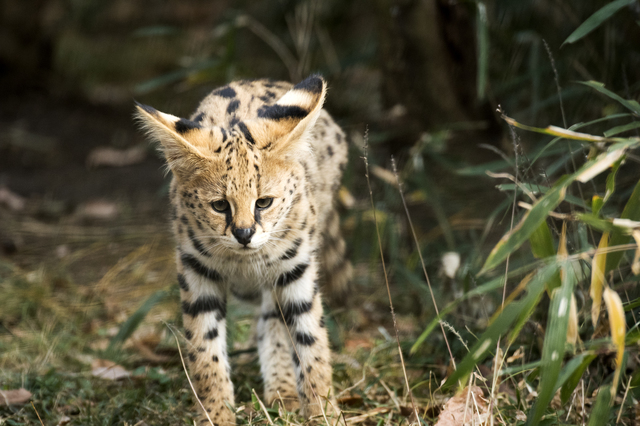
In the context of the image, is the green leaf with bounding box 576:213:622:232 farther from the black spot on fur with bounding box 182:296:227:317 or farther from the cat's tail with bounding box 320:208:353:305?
the cat's tail with bounding box 320:208:353:305

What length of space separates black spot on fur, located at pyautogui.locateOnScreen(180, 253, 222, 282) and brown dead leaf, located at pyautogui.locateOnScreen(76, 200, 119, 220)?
3039 mm

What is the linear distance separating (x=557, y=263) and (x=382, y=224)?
2631 millimetres

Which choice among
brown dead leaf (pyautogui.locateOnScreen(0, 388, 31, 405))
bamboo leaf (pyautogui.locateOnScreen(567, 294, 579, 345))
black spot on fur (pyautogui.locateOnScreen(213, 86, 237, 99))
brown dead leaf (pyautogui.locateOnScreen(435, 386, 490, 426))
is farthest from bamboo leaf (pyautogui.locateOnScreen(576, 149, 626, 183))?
brown dead leaf (pyautogui.locateOnScreen(0, 388, 31, 405))

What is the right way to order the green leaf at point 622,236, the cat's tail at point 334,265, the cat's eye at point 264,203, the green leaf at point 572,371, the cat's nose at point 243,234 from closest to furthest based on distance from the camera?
the green leaf at point 572,371 → the green leaf at point 622,236 → the cat's nose at point 243,234 → the cat's eye at point 264,203 → the cat's tail at point 334,265

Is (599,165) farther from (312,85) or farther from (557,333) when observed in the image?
(312,85)

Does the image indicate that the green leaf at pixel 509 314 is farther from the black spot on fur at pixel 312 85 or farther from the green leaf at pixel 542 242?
the black spot on fur at pixel 312 85

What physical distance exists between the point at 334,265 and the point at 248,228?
4.39ft

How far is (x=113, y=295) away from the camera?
4.52m

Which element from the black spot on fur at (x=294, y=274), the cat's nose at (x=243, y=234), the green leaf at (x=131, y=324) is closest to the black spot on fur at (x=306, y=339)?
the black spot on fur at (x=294, y=274)

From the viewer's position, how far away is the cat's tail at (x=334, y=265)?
3.86m

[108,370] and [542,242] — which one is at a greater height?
[542,242]

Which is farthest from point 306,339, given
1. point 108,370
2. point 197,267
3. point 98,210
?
point 98,210

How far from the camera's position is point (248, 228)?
2.66 m

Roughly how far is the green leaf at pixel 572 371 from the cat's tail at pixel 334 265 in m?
1.80
